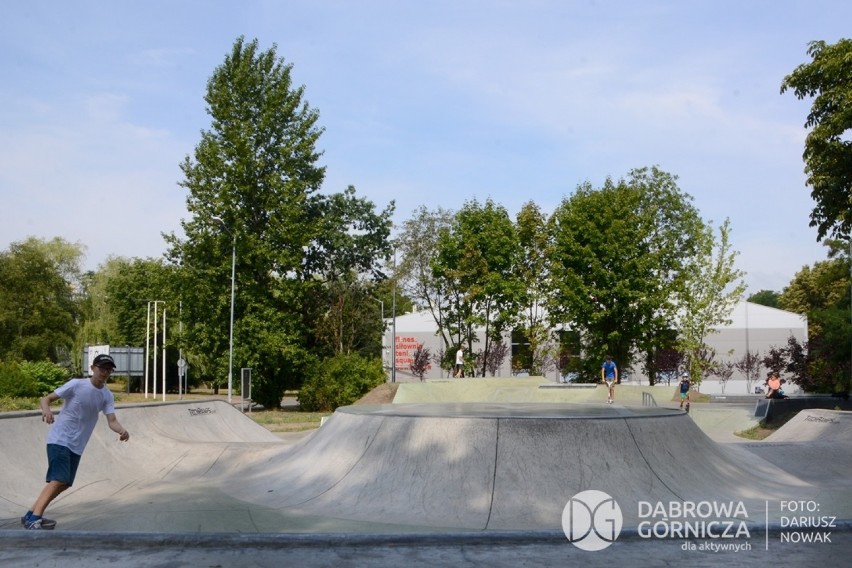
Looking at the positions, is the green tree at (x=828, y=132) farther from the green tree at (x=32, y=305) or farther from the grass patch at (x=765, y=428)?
the green tree at (x=32, y=305)

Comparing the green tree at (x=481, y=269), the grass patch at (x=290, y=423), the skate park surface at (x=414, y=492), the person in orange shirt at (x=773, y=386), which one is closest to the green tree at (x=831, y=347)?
the person in orange shirt at (x=773, y=386)

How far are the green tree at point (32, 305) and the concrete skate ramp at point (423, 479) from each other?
4747 cm

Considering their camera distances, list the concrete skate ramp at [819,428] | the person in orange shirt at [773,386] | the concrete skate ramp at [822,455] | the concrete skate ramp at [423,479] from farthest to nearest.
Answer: the person in orange shirt at [773,386] → the concrete skate ramp at [819,428] → the concrete skate ramp at [822,455] → the concrete skate ramp at [423,479]

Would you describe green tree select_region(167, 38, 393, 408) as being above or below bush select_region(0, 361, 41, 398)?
above

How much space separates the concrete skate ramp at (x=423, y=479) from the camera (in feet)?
26.5

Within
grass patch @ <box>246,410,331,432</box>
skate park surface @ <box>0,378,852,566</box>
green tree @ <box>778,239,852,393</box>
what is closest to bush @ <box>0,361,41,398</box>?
grass patch @ <box>246,410,331,432</box>

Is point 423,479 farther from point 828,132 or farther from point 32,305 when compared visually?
point 32,305

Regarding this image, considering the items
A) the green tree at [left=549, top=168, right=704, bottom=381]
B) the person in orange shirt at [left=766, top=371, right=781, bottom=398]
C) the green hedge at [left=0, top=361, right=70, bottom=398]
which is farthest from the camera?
the green tree at [left=549, top=168, right=704, bottom=381]

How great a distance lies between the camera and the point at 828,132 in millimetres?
22312

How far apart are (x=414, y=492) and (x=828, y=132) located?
63.0 feet

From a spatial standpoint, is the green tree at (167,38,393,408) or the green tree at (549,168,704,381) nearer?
the green tree at (167,38,393,408)

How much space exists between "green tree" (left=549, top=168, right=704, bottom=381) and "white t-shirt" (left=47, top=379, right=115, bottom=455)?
3582 centimetres

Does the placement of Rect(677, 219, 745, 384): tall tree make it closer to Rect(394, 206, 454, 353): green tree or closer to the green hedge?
Rect(394, 206, 454, 353): green tree

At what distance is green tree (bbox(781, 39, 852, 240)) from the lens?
22281 millimetres
